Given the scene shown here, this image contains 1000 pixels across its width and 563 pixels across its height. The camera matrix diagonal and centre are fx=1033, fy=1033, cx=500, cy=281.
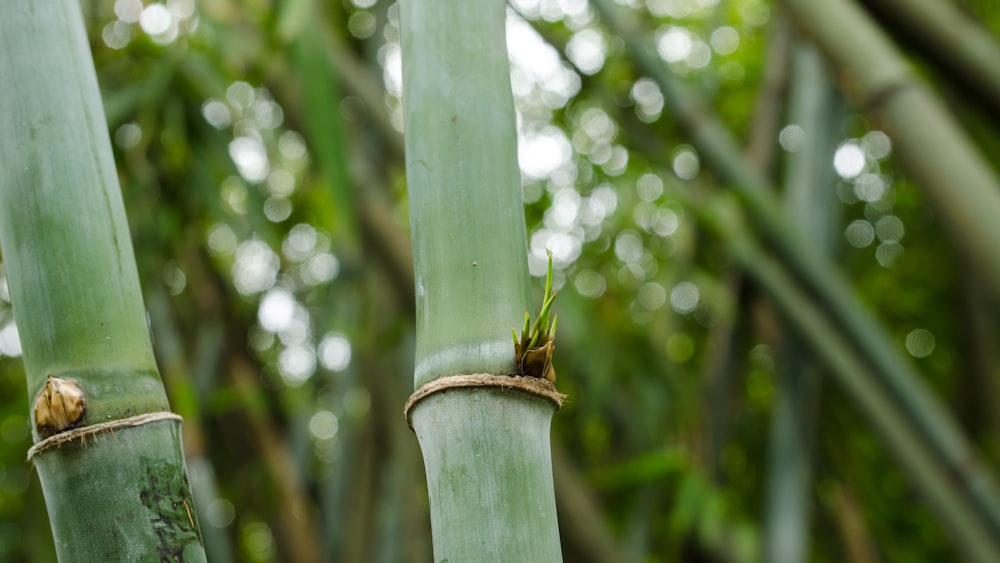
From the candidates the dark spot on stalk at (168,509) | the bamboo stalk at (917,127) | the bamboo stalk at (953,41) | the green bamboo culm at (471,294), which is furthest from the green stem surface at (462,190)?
the bamboo stalk at (953,41)

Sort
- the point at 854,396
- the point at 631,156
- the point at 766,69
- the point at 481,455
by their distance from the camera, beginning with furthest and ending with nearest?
the point at 631,156 → the point at 766,69 → the point at 854,396 → the point at 481,455

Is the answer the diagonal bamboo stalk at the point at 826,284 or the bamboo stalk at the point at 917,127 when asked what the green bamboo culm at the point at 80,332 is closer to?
the bamboo stalk at the point at 917,127

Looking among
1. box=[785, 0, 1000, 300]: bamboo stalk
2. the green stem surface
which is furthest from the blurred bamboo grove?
the green stem surface

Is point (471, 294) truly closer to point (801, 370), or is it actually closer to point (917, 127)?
point (917, 127)

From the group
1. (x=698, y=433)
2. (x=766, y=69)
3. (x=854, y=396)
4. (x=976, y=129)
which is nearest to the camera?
(x=854, y=396)

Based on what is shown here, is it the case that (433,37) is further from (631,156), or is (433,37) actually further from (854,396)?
(631,156)

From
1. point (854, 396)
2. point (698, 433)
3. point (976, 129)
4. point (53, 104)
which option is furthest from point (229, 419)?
point (976, 129)

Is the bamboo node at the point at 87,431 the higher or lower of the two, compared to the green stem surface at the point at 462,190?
lower
